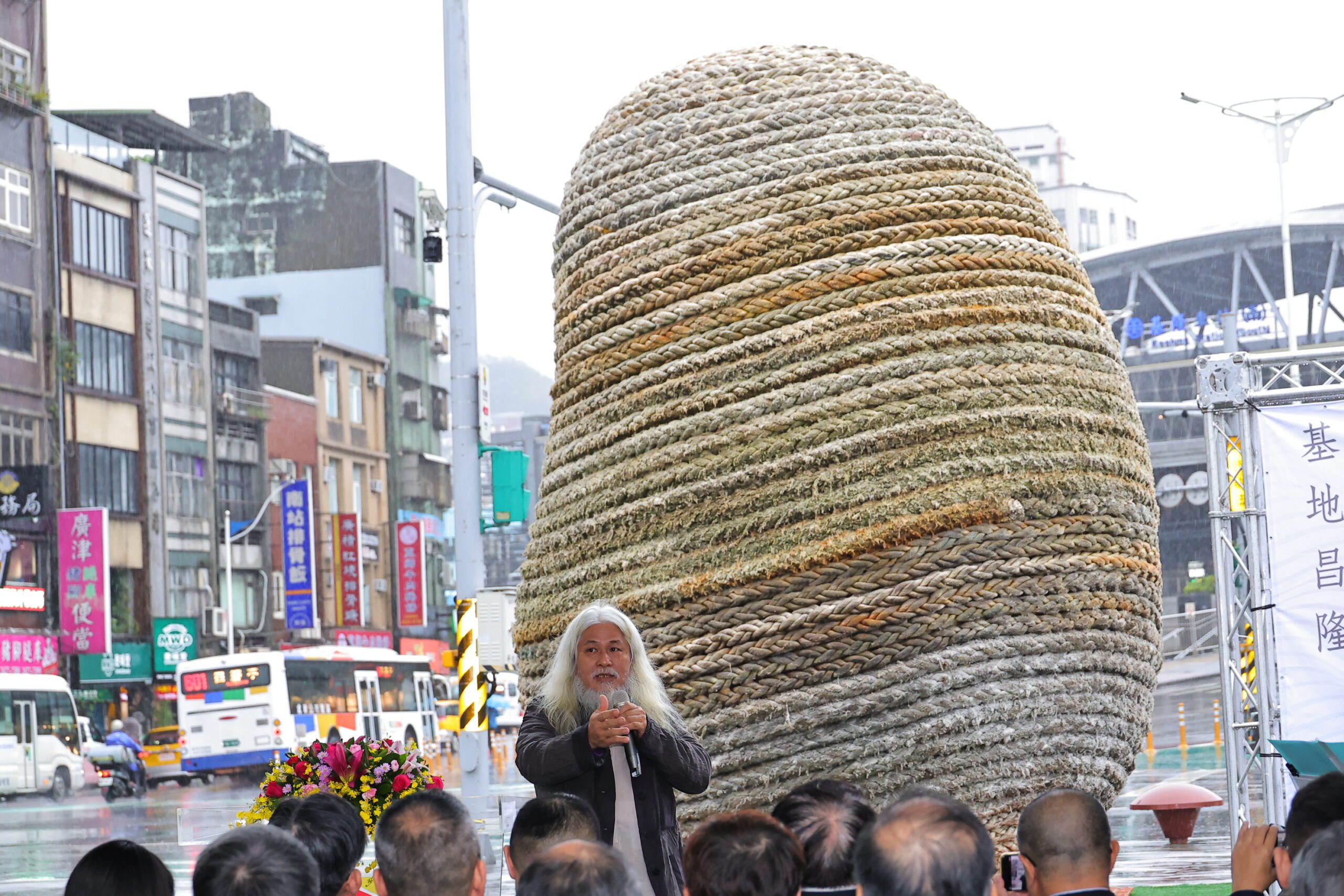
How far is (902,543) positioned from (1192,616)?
35110 mm

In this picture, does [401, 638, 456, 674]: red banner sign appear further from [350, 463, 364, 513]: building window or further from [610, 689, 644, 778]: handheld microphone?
[610, 689, 644, 778]: handheld microphone

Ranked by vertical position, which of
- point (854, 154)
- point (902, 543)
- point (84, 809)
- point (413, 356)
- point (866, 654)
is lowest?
point (84, 809)

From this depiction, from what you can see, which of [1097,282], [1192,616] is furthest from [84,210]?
[1097,282]

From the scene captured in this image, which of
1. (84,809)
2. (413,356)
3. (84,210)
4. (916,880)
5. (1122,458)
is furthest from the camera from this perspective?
(413,356)

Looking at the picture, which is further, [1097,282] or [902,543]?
[1097,282]

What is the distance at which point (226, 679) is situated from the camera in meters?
29.0

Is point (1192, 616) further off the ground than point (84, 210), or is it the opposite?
point (84, 210)

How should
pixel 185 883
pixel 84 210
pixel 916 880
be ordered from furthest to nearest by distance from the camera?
1. pixel 84 210
2. pixel 185 883
3. pixel 916 880

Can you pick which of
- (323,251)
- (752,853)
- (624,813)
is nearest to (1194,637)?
(323,251)

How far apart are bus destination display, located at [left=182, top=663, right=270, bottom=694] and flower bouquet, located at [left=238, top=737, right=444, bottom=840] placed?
2468 centimetres

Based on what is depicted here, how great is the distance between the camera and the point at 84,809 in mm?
24812

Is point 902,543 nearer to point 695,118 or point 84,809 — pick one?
point 695,118

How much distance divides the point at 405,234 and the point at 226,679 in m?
27.1

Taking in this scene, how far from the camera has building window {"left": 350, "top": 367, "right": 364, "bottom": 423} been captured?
49688mm
